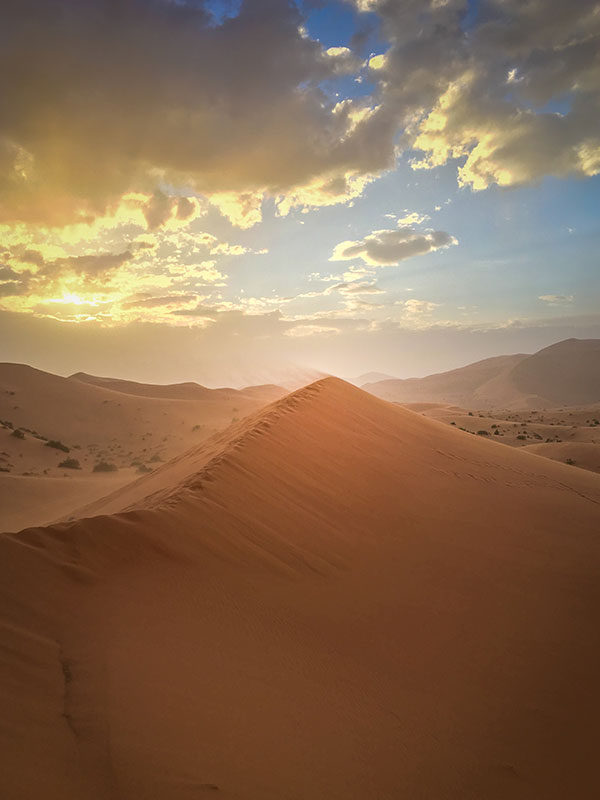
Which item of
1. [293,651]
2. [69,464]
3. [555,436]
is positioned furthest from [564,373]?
[293,651]

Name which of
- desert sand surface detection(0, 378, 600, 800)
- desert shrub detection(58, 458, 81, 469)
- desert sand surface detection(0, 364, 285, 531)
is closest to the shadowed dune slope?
desert sand surface detection(0, 364, 285, 531)

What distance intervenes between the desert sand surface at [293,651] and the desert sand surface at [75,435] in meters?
8.72

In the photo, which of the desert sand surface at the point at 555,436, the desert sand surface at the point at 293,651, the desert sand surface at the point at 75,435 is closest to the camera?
the desert sand surface at the point at 293,651

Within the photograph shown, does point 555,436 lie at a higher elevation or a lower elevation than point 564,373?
lower

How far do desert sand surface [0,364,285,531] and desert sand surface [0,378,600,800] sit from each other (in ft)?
28.6

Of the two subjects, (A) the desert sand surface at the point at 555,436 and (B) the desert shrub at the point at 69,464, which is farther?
(B) the desert shrub at the point at 69,464

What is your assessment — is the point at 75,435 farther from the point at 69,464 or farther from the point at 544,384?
the point at 544,384

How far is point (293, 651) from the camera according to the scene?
3025 mm

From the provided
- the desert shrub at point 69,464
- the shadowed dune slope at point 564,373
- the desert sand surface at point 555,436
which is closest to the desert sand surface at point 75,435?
the desert shrub at point 69,464

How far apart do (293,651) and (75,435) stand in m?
33.2

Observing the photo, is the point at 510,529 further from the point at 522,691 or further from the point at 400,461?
the point at 522,691

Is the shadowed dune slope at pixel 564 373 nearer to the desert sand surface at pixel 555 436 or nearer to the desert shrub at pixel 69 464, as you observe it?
the desert sand surface at pixel 555 436

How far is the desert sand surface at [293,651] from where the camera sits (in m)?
2.08

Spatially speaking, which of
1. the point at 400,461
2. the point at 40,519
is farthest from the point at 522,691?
the point at 40,519
